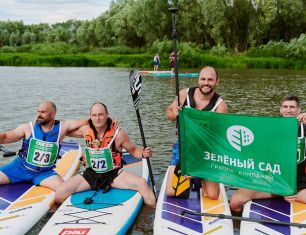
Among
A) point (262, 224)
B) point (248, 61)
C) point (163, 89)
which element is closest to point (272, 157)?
point (262, 224)

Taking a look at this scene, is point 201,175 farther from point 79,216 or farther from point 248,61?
point 248,61

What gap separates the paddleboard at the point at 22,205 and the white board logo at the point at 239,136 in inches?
117

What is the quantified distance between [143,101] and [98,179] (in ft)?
42.1

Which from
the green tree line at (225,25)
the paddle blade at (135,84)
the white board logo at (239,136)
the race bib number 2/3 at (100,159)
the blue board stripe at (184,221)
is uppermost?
the green tree line at (225,25)

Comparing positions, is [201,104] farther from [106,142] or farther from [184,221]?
[184,221]

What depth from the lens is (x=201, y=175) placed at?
6.54m

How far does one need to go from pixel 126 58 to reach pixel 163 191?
132 feet

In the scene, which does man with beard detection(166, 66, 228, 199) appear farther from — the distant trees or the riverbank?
the distant trees

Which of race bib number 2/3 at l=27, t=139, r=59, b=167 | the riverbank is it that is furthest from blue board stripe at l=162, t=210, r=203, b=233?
the riverbank

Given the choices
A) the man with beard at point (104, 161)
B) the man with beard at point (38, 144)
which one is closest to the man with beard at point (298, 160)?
the man with beard at point (104, 161)

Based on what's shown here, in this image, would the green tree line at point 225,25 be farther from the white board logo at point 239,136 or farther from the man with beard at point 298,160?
the white board logo at point 239,136

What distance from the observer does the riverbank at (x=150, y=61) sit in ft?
137

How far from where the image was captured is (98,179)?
7121 mm

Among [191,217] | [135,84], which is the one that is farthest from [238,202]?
[135,84]
